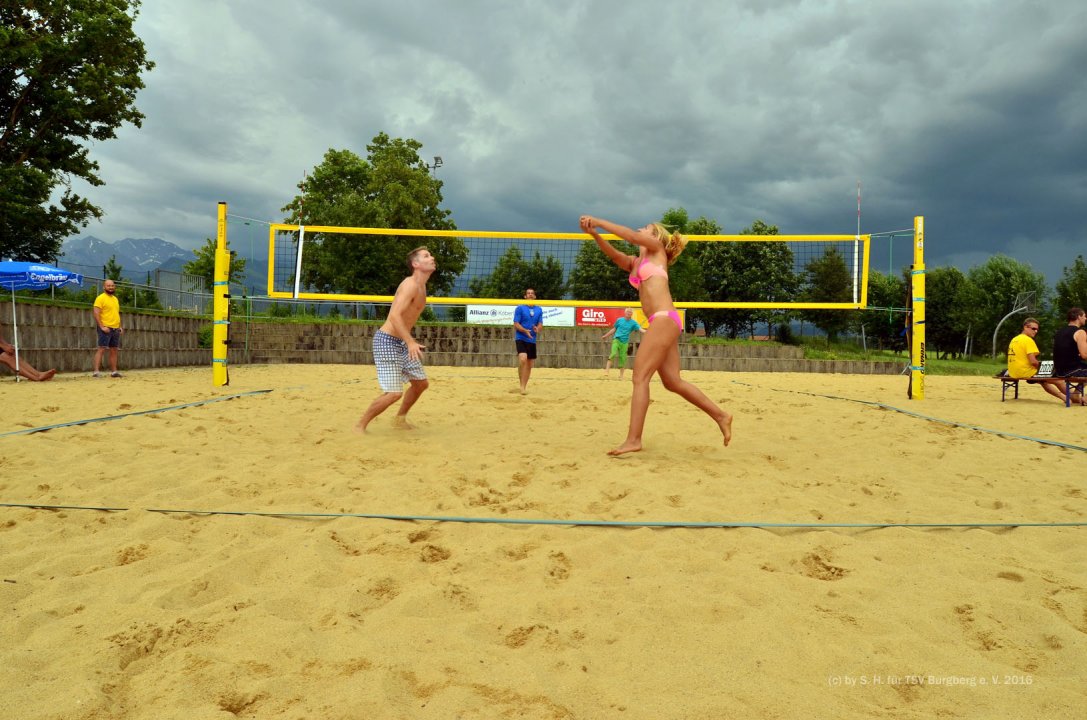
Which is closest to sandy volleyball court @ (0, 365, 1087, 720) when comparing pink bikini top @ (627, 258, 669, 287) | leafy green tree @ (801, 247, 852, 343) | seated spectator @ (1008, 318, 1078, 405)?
pink bikini top @ (627, 258, 669, 287)

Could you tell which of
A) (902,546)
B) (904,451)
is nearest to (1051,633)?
(902,546)

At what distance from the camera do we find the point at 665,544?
2.51 meters

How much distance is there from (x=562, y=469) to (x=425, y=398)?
3.93m

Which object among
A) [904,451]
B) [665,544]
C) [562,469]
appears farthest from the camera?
[904,451]

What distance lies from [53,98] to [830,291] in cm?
3610

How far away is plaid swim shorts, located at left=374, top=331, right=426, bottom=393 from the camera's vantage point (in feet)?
15.9

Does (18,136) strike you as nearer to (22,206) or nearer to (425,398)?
(22,206)

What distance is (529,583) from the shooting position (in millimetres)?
2156

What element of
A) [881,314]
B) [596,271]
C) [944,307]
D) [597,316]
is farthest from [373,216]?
[944,307]

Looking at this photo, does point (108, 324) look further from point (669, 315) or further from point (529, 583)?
point (529, 583)

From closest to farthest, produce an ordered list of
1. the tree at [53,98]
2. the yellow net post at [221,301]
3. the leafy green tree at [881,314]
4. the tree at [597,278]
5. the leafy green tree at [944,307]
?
the yellow net post at [221,301] → the tree at [53,98] → the tree at [597,278] → the leafy green tree at [881,314] → the leafy green tree at [944,307]

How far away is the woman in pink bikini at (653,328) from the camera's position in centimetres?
420

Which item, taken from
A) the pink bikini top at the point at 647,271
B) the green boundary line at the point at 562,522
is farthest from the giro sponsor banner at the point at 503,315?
the green boundary line at the point at 562,522

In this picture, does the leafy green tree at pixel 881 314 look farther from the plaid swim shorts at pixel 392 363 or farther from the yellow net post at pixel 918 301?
the plaid swim shorts at pixel 392 363
